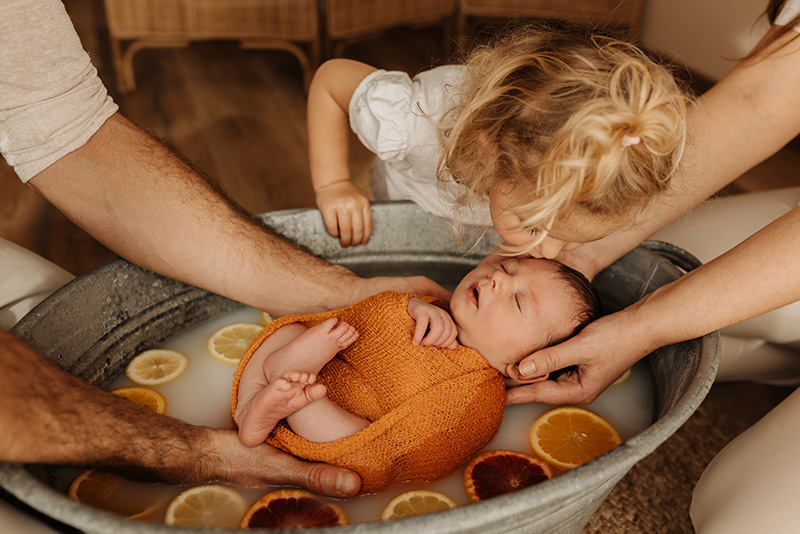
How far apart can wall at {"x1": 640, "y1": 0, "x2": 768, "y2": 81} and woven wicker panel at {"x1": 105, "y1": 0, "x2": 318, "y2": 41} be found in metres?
1.65

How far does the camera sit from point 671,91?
993mm

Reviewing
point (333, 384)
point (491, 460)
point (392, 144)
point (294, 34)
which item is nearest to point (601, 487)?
point (491, 460)

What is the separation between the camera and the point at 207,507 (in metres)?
0.96

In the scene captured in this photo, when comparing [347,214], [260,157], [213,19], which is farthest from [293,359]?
[213,19]

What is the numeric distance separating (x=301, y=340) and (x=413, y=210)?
46cm

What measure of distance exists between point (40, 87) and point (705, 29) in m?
2.83

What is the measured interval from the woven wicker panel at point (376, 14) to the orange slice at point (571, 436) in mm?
2438

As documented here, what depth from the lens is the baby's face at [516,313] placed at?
107 cm

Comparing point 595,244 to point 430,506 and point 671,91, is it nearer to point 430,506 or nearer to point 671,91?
point 671,91

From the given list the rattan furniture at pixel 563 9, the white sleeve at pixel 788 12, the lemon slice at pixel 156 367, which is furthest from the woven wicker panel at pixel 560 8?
the lemon slice at pixel 156 367

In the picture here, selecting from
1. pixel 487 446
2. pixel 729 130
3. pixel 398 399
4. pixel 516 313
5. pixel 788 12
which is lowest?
pixel 487 446

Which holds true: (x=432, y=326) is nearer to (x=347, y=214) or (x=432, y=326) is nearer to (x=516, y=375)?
(x=516, y=375)

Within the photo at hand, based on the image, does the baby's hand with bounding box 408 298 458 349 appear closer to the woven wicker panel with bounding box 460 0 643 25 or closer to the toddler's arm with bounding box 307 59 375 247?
the toddler's arm with bounding box 307 59 375 247

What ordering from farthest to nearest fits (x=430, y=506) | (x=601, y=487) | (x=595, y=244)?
(x=595, y=244) → (x=430, y=506) → (x=601, y=487)
